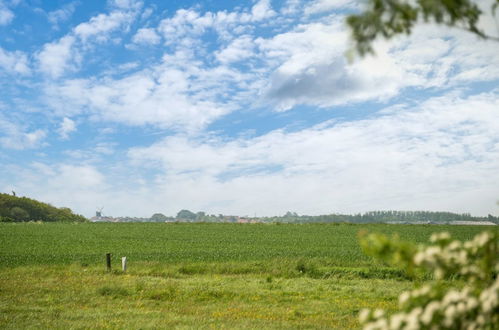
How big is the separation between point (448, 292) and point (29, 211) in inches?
5765

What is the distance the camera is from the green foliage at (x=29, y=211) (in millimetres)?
132500

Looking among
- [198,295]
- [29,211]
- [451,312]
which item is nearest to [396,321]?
[451,312]

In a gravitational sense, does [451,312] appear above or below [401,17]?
below

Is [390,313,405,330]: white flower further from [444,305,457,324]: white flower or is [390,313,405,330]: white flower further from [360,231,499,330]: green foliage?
[444,305,457,324]: white flower

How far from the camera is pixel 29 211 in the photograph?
451 feet

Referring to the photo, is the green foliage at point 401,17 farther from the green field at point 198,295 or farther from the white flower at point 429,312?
the green field at point 198,295

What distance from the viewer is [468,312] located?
473cm

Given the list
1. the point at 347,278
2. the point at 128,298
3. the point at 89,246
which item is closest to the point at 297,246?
the point at 89,246

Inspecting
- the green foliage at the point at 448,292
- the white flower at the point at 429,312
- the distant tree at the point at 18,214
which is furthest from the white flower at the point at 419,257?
the distant tree at the point at 18,214

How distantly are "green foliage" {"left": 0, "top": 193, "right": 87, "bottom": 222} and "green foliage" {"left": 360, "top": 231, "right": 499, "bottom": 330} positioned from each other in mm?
138671

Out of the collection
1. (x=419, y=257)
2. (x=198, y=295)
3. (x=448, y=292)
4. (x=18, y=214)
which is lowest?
(x=198, y=295)

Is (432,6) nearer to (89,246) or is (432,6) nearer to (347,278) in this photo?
(347,278)

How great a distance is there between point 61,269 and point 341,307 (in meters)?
17.1

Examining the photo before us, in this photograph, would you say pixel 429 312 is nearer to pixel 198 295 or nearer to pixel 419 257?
pixel 419 257
